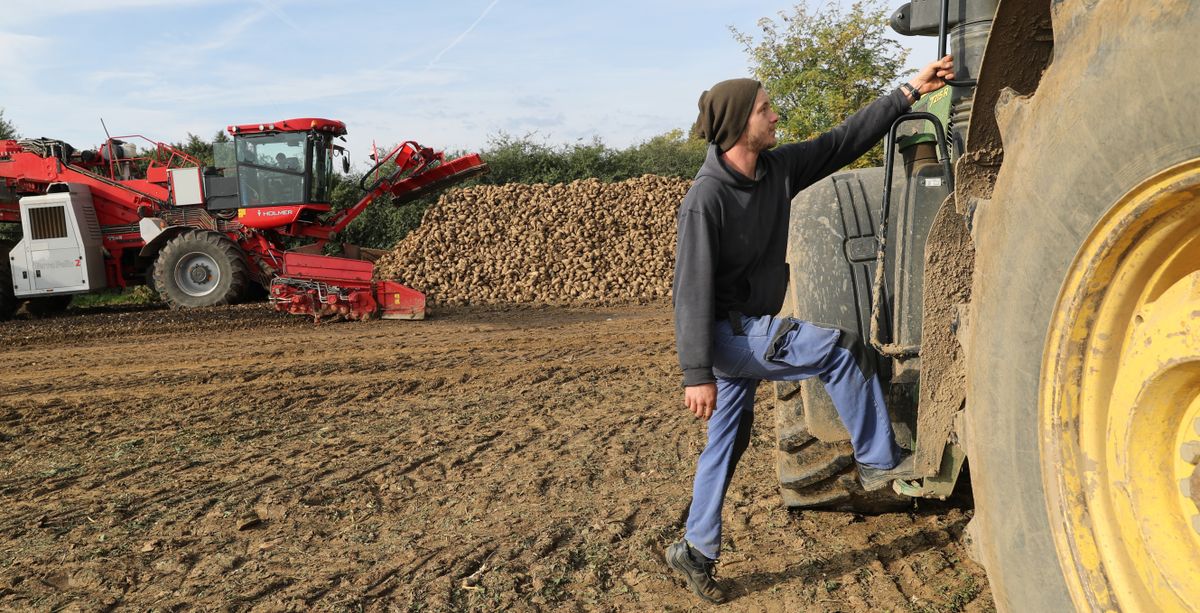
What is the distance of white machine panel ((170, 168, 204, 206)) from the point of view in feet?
50.3

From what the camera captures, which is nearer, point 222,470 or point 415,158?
point 222,470

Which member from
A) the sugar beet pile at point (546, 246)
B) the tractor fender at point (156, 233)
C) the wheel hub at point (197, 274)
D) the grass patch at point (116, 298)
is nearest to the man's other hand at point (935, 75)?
the sugar beet pile at point (546, 246)

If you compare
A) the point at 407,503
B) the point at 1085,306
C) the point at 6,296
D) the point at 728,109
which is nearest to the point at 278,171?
the point at 6,296

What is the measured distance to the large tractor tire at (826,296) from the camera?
3.08 meters

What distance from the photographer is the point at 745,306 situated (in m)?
3.16

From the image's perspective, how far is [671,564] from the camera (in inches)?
131

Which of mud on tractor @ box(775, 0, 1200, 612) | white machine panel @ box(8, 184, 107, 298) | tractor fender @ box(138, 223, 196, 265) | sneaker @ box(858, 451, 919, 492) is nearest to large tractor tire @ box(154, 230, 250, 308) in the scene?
tractor fender @ box(138, 223, 196, 265)

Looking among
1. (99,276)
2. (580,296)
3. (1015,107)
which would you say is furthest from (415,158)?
(1015,107)

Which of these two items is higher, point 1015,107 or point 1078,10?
point 1078,10

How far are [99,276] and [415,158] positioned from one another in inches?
228

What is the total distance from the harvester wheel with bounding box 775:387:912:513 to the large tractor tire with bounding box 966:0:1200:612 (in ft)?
5.13

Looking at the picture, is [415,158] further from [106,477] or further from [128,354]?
[106,477]

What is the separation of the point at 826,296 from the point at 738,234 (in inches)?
14.6

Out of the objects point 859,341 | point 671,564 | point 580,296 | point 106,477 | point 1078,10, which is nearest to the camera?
point 1078,10
